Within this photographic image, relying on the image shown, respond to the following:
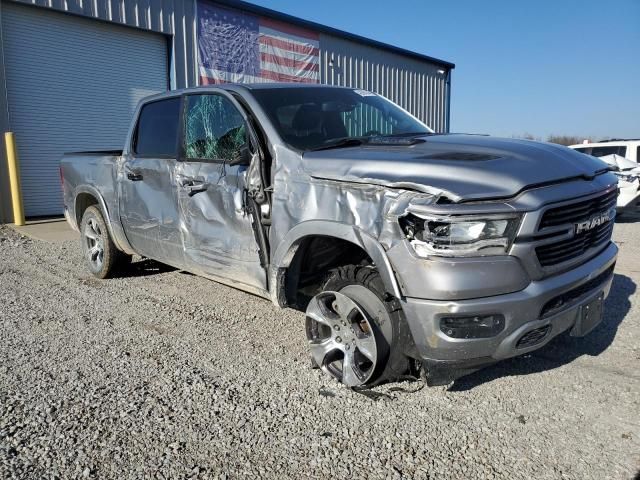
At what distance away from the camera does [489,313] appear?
8.38 ft

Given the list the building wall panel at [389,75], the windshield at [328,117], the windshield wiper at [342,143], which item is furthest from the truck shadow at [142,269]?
the building wall panel at [389,75]

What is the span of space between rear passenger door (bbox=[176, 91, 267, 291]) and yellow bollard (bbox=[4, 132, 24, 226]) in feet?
22.4

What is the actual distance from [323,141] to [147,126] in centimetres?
220

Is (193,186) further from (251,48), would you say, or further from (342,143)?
(251,48)

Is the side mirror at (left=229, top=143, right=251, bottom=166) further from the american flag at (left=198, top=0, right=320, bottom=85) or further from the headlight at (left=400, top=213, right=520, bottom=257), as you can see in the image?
the american flag at (left=198, top=0, right=320, bottom=85)

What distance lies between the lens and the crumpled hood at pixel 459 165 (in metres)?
2.61

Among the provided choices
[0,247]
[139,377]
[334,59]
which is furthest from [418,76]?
[139,377]

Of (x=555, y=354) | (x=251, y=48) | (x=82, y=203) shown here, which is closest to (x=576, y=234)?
(x=555, y=354)

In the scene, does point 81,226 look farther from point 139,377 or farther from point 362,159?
point 362,159

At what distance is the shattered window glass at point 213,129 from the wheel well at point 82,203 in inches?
87.1

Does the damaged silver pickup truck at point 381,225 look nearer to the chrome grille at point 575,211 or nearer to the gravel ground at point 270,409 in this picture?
the chrome grille at point 575,211

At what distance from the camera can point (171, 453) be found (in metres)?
2.55

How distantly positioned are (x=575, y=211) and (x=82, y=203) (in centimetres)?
525

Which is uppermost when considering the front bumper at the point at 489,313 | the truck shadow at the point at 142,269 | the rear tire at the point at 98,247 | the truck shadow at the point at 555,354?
the front bumper at the point at 489,313
